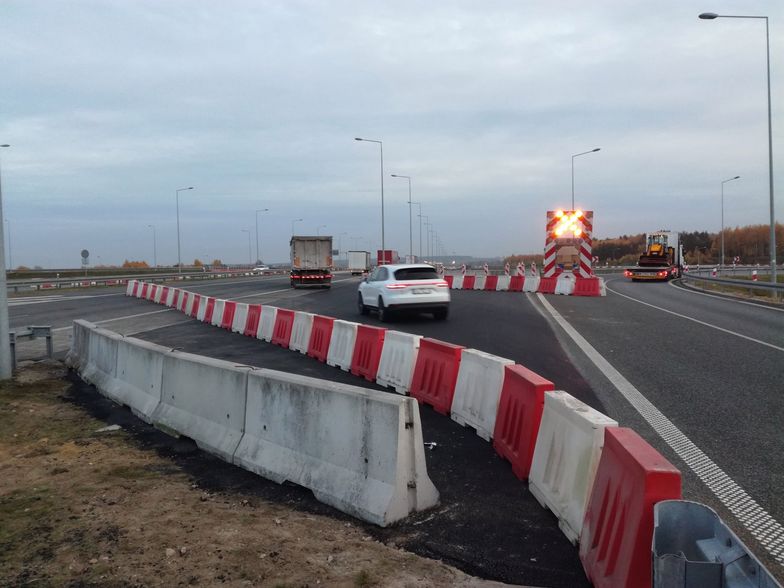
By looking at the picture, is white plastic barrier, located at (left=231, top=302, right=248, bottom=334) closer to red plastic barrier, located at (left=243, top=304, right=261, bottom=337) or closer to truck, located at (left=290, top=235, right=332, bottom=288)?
red plastic barrier, located at (left=243, top=304, right=261, bottom=337)

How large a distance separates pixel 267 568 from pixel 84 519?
1.68 m

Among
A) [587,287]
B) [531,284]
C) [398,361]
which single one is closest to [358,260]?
[531,284]

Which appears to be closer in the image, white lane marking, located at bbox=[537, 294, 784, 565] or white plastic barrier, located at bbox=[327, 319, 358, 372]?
white lane marking, located at bbox=[537, 294, 784, 565]

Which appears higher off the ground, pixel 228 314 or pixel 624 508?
pixel 228 314

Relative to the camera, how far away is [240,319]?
17.2m

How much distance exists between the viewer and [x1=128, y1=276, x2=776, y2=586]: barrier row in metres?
3.20

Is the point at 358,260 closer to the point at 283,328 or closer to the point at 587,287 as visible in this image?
the point at 587,287

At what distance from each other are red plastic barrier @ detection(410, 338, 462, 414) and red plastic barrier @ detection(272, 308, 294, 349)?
19.0ft

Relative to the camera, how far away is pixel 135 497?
203 inches

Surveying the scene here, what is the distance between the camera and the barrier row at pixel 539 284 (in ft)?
94.8

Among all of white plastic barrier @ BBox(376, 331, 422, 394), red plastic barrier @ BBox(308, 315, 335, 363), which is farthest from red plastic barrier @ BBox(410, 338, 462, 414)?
red plastic barrier @ BBox(308, 315, 335, 363)

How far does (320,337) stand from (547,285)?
67.4ft

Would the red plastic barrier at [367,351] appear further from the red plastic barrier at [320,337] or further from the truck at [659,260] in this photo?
the truck at [659,260]

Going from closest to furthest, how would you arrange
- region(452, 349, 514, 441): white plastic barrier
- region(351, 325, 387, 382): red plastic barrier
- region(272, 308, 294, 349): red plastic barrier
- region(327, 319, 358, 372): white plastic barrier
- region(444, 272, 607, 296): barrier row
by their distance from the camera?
region(452, 349, 514, 441): white plastic barrier
region(351, 325, 387, 382): red plastic barrier
region(327, 319, 358, 372): white plastic barrier
region(272, 308, 294, 349): red plastic barrier
region(444, 272, 607, 296): barrier row
